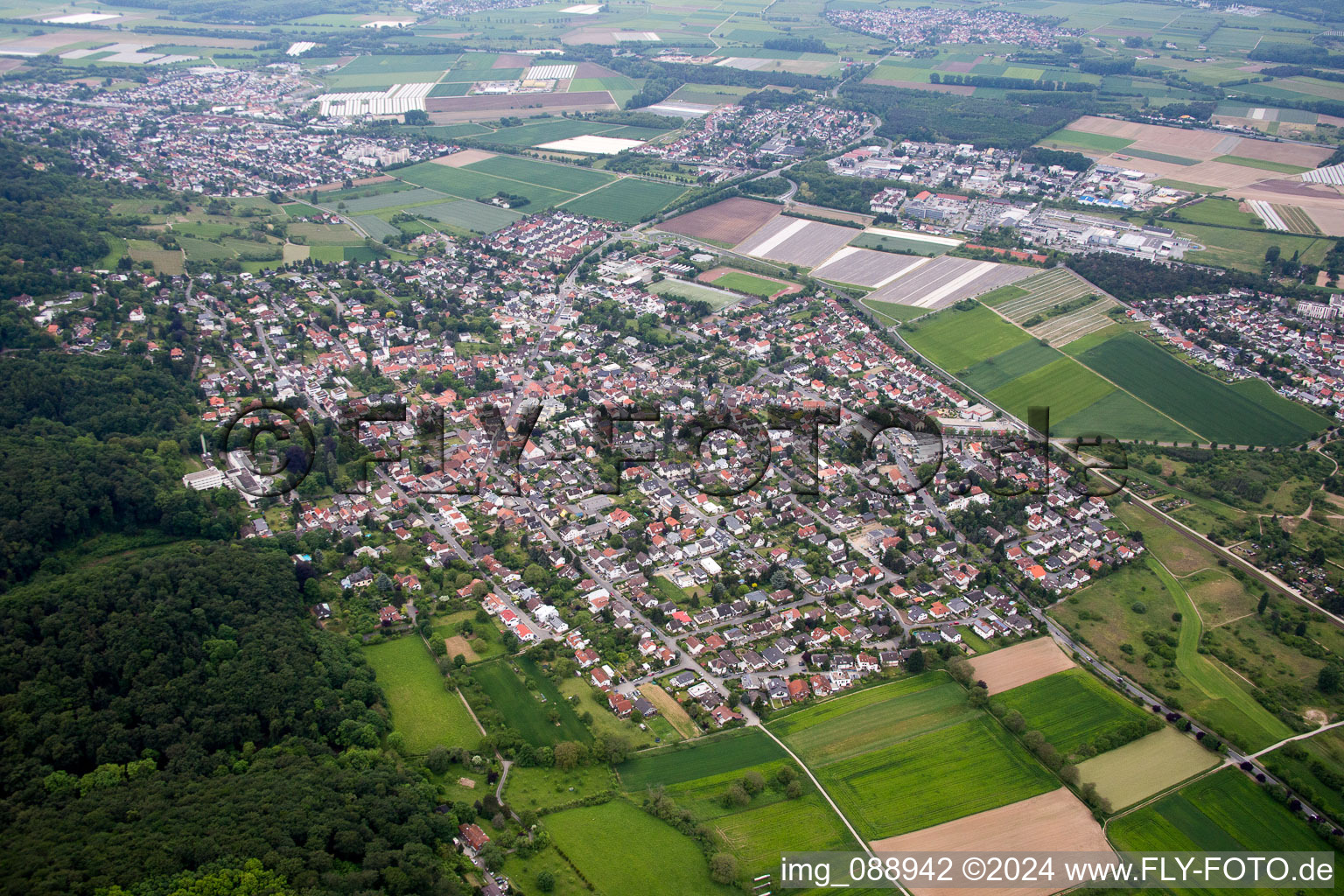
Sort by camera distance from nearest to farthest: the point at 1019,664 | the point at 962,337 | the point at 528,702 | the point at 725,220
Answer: the point at 528,702 → the point at 1019,664 → the point at 962,337 → the point at 725,220

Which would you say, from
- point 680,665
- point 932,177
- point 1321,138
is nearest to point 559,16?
point 932,177

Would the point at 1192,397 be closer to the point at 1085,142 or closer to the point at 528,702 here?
the point at 528,702

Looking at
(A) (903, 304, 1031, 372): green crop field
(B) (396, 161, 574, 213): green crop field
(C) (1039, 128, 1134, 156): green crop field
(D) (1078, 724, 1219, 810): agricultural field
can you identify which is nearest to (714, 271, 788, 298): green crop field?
(A) (903, 304, 1031, 372): green crop field

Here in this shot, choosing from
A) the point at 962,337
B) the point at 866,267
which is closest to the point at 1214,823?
the point at 962,337

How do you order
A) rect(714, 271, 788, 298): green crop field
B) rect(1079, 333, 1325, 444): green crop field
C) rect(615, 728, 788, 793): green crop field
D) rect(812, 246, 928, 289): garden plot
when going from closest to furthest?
rect(615, 728, 788, 793): green crop field → rect(1079, 333, 1325, 444): green crop field → rect(714, 271, 788, 298): green crop field → rect(812, 246, 928, 289): garden plot

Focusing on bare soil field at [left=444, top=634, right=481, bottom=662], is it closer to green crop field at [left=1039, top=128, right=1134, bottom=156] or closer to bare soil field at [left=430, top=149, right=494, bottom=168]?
bare soil field at [left=430, top=149, right=494, bottom=168]

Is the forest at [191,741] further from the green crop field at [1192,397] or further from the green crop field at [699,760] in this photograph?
the green crop field at [1192,397]
